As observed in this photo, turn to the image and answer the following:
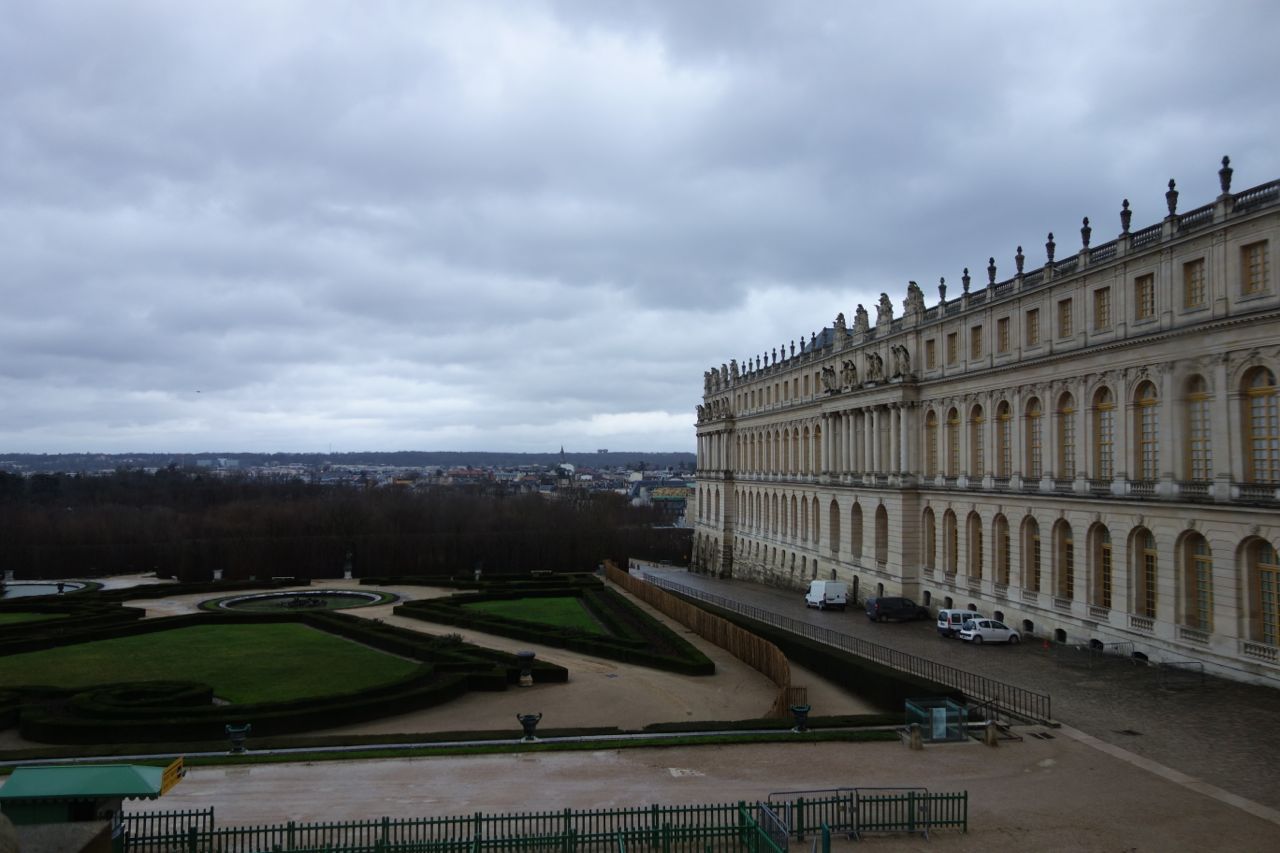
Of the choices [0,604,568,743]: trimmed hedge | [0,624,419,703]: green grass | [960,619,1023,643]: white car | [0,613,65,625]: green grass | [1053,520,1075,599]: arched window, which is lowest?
[0,613,65,625]: green grass

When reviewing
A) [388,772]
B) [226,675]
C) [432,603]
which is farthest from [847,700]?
[432,603]

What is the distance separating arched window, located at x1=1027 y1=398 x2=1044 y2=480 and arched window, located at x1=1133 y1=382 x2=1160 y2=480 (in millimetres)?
6962

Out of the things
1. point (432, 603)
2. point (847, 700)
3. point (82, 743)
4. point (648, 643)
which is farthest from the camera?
point (432, 603)

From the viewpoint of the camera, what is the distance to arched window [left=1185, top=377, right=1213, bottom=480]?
33.0 m

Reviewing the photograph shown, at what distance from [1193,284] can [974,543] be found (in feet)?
64.1

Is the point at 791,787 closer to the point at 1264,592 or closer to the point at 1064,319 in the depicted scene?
the point at 1264,592

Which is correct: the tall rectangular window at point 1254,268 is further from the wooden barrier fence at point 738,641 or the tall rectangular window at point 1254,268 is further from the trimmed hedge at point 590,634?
the trimmed hedge at point 590,634

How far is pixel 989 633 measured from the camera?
132ft

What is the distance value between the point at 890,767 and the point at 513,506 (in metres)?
121

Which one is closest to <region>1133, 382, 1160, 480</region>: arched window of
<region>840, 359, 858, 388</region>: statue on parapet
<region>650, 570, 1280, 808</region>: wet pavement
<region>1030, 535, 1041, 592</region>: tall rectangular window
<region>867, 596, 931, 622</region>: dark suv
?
<region>650, 570, 1280, 808</region>: wet pavement

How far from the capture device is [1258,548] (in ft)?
99.6

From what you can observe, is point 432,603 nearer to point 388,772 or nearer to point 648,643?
point 648,643

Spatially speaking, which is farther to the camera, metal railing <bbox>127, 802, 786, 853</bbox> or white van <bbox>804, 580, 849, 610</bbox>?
white van <bbox>804, 580, 849, 610</bbox>

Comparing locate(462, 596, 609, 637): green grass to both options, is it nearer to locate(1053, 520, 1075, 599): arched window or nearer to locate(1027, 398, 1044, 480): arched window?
locate(1053, 520, 1075, 599): arched window
